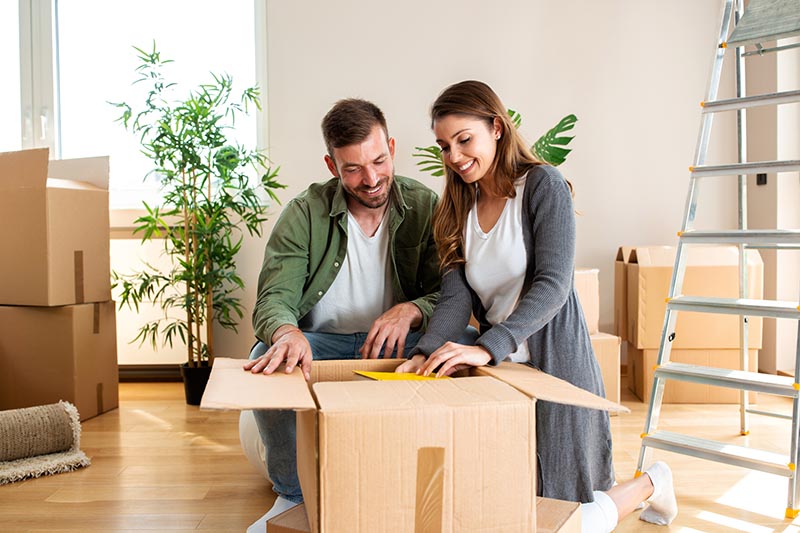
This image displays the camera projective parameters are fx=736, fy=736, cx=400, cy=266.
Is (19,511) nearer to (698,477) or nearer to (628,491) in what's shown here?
(628,491)

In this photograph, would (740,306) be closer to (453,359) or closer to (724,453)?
(724,453)

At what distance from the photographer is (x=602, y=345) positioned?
2773 millimetres

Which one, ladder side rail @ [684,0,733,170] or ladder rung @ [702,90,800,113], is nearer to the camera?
ladder rung @ [702,90,800,113]

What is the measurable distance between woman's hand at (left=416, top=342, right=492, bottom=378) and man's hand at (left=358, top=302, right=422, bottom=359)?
35 centimetres

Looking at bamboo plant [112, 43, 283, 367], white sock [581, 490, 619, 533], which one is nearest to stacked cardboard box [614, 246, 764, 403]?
white sock [581, 490, 619, 533]

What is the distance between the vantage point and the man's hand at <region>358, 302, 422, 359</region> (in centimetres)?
172

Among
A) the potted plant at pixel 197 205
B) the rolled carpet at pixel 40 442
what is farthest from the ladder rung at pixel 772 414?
the rolled carpet at pixel 40 442

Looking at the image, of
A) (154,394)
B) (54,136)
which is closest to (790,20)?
(154,394)

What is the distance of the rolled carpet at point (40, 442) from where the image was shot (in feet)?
7.11

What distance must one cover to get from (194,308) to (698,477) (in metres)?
2.14

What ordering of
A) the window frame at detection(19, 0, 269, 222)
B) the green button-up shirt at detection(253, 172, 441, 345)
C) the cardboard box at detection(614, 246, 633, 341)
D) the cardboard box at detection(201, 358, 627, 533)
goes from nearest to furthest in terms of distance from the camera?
1. the cardboard box at detection(201, 358, 627, 533)
2. the green button-up shirt at detection(253, 172, 441, 345)
3. the cardboard box at detection(614, 246, 633, 341)
4. the window frame at detection(19, 0, 269, 222)

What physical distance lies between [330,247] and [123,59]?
2350 millimetres

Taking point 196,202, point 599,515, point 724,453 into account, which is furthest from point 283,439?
point 196,202

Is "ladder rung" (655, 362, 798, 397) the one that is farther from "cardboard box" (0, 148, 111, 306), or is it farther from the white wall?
"cardboard box" (0, 148, 111, 306)
